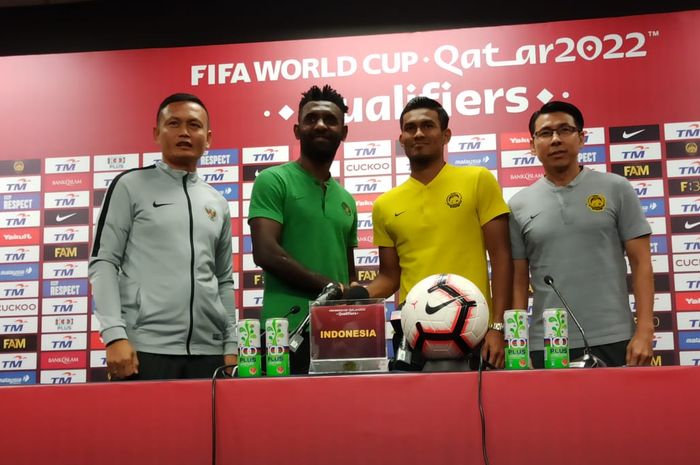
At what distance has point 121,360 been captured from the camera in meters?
2.32

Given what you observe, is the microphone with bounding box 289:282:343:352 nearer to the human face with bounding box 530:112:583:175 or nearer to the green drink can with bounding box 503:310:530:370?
the green drink can with bounding box 503:310:530:370

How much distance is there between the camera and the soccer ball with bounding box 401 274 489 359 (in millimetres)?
1888

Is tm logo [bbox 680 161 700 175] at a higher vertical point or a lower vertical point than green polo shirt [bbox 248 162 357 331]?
higher

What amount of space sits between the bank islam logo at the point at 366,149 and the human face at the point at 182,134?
1.63m

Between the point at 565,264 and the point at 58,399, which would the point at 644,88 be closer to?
the point at 565,264

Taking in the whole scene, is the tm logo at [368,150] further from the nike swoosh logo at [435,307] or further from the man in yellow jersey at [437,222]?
the nike swoosh logo at [435,307]

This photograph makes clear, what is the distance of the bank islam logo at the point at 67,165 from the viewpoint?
Answer: 4.50 meters

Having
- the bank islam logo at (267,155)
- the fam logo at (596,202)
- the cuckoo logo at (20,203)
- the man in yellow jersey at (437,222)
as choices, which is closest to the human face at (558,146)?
the fam logo at (596,202)

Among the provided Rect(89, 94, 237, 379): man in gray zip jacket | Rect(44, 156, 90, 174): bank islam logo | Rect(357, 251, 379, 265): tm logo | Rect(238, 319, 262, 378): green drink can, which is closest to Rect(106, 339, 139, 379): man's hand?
Rect(89, 94, 237, 379): man in gray zip jacket

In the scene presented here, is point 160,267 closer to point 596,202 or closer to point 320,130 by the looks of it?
point 320,130

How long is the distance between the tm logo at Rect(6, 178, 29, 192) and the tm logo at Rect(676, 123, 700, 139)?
394cm

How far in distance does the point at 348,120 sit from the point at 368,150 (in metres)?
0.23

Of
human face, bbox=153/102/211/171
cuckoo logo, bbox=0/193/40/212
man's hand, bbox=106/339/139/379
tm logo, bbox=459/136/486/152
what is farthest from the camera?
cuckoo logo, bbox=0/193/40/212

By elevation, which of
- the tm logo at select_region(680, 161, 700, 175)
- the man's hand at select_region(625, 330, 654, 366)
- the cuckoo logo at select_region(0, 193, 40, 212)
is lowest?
the man's hand at select_region(625, 330, 654, 366)
